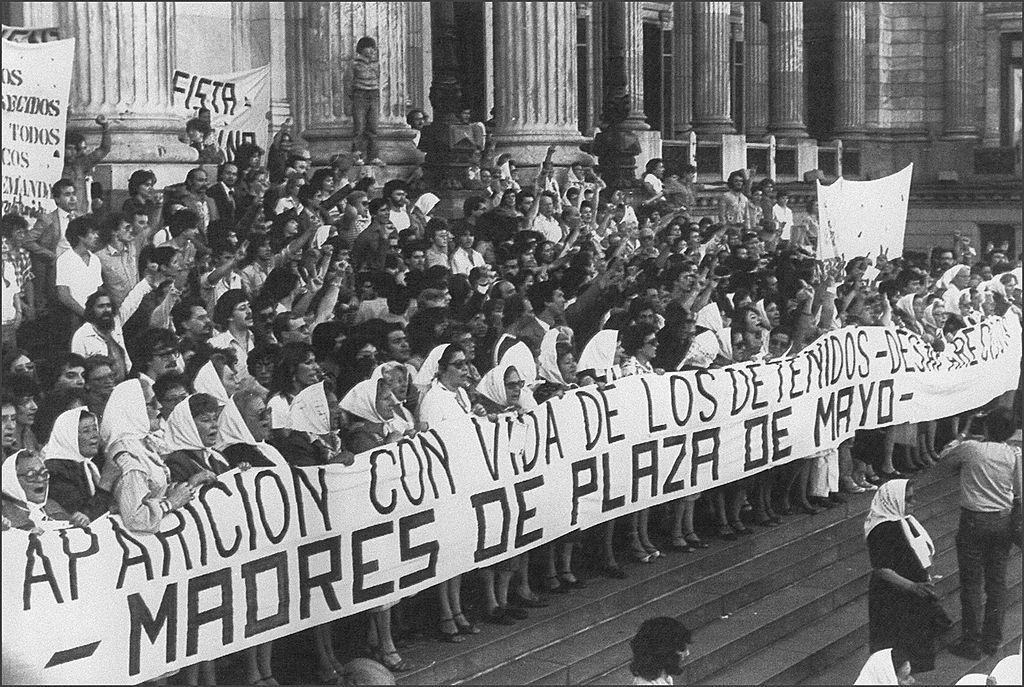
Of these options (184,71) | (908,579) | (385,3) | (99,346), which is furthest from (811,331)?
(99,346)

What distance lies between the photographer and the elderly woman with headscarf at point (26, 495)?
6909 millimetres

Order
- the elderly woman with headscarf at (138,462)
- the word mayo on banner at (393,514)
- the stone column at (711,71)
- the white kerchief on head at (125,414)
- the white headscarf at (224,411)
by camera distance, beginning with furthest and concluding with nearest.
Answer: the stone column at (711,71) → the white headscarf at (224,411) → the white kerchief on head at (125,414) → the elderly woman with headscarf at (138,462) → the word mayo on banner at (393,514)

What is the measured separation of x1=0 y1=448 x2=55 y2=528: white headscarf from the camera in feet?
22.8

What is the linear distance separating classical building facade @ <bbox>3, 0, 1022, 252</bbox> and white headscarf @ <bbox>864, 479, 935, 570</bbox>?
165 inches

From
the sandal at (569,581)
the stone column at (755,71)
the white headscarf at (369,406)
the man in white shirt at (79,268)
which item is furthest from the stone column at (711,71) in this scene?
the man in white shirt at (79,268)

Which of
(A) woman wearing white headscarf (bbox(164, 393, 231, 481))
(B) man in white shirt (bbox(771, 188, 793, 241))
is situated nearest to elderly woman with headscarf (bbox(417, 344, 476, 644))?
(A) woman wearing white headscarf (bbox(164, 393, 231, 481))

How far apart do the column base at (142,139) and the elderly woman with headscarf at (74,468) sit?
238 centimetres

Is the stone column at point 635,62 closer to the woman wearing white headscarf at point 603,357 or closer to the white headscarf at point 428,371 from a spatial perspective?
the woman wearing white headscarf at point 603,357

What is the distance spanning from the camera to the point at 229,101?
33.2ft

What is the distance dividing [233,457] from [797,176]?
7282mm

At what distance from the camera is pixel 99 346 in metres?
8.00

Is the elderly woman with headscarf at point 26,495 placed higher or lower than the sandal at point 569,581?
higher

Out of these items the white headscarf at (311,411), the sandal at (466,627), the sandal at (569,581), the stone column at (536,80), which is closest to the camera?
the white headscarf at (311,411)

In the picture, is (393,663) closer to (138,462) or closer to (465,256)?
(138,462)
